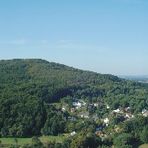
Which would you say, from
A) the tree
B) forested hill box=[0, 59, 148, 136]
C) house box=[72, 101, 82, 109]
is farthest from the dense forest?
the tree

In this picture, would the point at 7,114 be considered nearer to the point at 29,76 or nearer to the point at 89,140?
the point at 89,140

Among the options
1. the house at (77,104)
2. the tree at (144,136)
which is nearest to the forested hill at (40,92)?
the house at (77,104)

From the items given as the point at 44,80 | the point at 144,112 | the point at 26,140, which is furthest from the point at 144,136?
the point at 44,80

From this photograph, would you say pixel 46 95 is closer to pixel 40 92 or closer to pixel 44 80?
pixel 40 92

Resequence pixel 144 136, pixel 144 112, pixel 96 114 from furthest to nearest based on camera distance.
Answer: pixel 144 112 < pixel 96 114 < pixel 144 136

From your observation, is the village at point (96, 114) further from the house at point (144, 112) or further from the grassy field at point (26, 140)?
the grassy field at point (26, 140)

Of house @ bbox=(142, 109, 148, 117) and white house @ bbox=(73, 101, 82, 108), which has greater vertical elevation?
white house @ bbox=(73, 101, 82, 108)

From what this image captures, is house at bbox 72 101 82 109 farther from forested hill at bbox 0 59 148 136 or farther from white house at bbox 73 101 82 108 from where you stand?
forested hill at bbox 0 59 148 136

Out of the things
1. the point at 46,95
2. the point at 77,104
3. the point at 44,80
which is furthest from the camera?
the point at 44,80
